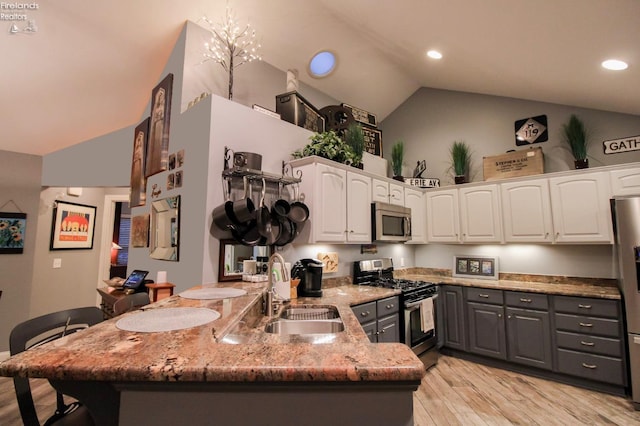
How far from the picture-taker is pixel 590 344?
2.75 meters

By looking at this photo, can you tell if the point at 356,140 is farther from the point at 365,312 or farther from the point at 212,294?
the point at 212,294

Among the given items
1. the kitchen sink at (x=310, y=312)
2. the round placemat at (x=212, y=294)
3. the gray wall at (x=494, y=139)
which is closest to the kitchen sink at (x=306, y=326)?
the kitchen sink at (x=310, y=312)

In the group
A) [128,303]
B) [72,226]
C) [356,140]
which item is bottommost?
[128,303]

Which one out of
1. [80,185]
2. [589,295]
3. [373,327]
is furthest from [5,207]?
[589,295]

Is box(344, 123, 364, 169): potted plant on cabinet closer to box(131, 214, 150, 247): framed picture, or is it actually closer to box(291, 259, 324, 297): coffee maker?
box(291, 259, 324, 297): coffee maker

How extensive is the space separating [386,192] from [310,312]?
1.96 m

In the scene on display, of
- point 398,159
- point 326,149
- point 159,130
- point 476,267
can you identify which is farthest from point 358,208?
point 159,130

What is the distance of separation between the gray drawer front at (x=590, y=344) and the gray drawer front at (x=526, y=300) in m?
0.28

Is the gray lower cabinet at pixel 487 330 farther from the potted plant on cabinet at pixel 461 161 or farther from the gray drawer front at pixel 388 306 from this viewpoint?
the potted plant on cabinet at pixel 461 161

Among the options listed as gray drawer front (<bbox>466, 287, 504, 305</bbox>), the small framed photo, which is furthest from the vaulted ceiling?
gray drawer front (<bbox>466, 287, 504, 305</bbox>)

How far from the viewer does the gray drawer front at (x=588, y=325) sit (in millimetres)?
2662

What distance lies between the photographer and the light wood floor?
2.28 meters

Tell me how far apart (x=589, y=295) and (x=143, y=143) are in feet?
16.4

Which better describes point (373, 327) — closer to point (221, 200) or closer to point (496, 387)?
point (496, 387)
